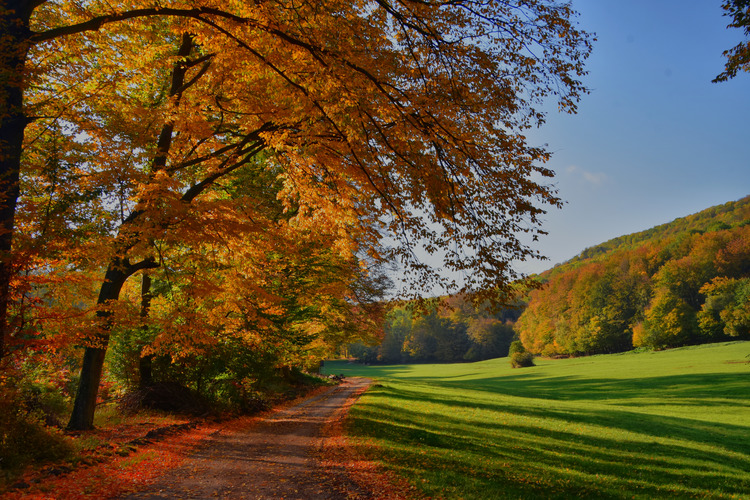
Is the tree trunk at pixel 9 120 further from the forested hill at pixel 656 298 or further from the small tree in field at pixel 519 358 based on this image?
the small tree in field at pixel 519 358

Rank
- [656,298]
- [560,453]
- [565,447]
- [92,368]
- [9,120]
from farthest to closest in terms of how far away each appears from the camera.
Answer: [656,298]
[565,447]
[92,368]
[560,453]
[9,120]

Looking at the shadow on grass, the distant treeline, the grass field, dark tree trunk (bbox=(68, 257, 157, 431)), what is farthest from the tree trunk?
the distant treeline

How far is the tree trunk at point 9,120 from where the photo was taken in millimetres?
5887

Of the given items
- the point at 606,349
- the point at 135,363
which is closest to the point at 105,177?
the point at 135,363

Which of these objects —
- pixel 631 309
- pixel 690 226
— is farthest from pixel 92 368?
pixel 690 226

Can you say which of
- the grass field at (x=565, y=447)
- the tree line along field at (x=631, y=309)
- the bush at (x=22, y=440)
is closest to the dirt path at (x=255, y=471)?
the grass field at (x=565, y=447)

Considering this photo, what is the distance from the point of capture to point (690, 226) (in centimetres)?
9938

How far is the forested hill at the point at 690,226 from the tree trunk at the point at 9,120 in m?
99.5

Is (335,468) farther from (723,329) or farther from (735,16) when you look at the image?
(723,329)

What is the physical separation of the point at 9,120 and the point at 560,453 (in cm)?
1355

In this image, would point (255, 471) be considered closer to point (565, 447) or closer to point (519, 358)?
point (565, 447)

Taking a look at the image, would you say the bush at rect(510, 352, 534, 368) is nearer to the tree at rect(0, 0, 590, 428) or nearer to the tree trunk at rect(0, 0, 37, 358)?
the tree at rect(0, 0, 590, 428)

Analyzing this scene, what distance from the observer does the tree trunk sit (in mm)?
5887

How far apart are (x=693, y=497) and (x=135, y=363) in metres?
16.2
